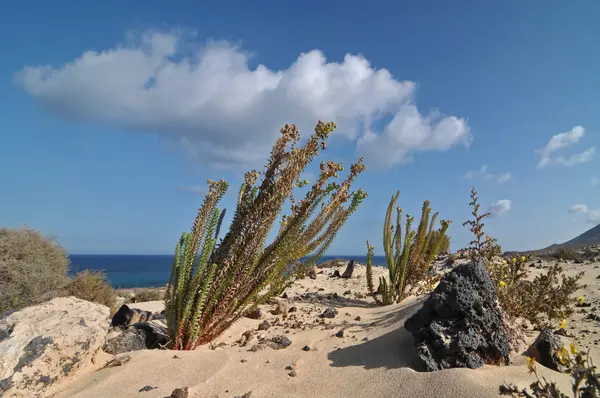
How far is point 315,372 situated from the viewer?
315cm

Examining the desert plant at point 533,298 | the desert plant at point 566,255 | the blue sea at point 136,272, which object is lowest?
the blue sea at point 136,272

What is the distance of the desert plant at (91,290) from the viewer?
22.2ft

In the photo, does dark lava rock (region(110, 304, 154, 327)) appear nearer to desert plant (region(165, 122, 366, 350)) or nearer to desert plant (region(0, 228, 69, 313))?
desert plant (region(165, 122, 366, 350))

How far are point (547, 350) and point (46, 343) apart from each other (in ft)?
12.8

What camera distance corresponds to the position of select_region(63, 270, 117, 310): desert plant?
6.77 m

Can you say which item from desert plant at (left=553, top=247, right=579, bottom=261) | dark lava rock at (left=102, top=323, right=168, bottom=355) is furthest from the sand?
desert plant at (left=553, top=247, right=579, bottom=261)

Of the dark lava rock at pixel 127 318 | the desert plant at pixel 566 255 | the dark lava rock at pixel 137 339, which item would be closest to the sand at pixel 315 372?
the dark lava rock at pixel 137 339

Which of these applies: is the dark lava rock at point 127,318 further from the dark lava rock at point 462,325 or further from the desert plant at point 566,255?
the desert plant at point 566,255

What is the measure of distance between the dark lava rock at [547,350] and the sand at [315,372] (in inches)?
3.6

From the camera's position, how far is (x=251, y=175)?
4.13 meters

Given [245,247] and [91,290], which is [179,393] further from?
[91,290]

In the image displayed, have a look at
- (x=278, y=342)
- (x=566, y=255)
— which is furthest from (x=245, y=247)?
(x=566, y=255)

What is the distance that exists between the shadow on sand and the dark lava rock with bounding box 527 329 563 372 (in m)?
0.90

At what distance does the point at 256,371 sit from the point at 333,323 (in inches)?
64.9
